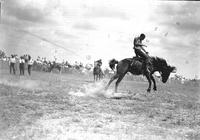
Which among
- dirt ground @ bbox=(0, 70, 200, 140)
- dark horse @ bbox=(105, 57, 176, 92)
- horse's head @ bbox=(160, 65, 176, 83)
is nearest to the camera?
dirt ground @ bbox=(0, 70, 200, 140)

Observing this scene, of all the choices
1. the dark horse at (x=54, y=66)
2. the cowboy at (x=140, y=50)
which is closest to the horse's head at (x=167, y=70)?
the cowboy at (x=140, y=50)

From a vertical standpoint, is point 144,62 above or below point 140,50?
below

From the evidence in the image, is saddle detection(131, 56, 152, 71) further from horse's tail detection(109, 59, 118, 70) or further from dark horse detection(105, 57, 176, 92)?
horse's tail detection(109, 59, 118, 70)

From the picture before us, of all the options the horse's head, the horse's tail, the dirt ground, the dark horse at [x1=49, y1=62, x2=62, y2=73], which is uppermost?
the dark horse at [x1=49, y1=62, x2=62, y2=73]

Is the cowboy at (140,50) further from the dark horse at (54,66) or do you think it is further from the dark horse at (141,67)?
the dark horse at (54,66)

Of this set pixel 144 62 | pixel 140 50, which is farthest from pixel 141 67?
pixel 140 50

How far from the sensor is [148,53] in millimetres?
10844

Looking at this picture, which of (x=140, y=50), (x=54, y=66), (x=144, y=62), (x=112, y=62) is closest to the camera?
(x=140, y=50)

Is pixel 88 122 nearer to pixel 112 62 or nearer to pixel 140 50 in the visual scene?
pixel 140 50

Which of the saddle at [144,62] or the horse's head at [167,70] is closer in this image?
the saddle at [144,62]

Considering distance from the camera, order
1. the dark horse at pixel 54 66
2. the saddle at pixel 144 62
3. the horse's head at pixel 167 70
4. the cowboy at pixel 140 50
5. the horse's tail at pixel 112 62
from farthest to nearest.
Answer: the dark horse at pixel 54 66, the horse's tail at pixel 112 62, the horse's head at pixel 167 70, the saddle at pixel 144 62, the cowboy at pixel 140 50

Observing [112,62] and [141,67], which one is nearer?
[141,67]

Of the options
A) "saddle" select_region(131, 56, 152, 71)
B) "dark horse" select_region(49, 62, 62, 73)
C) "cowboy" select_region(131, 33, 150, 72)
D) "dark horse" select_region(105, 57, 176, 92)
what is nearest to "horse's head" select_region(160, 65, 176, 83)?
"dark horse" select_region(105, 57, 176, 92)

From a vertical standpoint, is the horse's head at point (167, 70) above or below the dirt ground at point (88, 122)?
above
